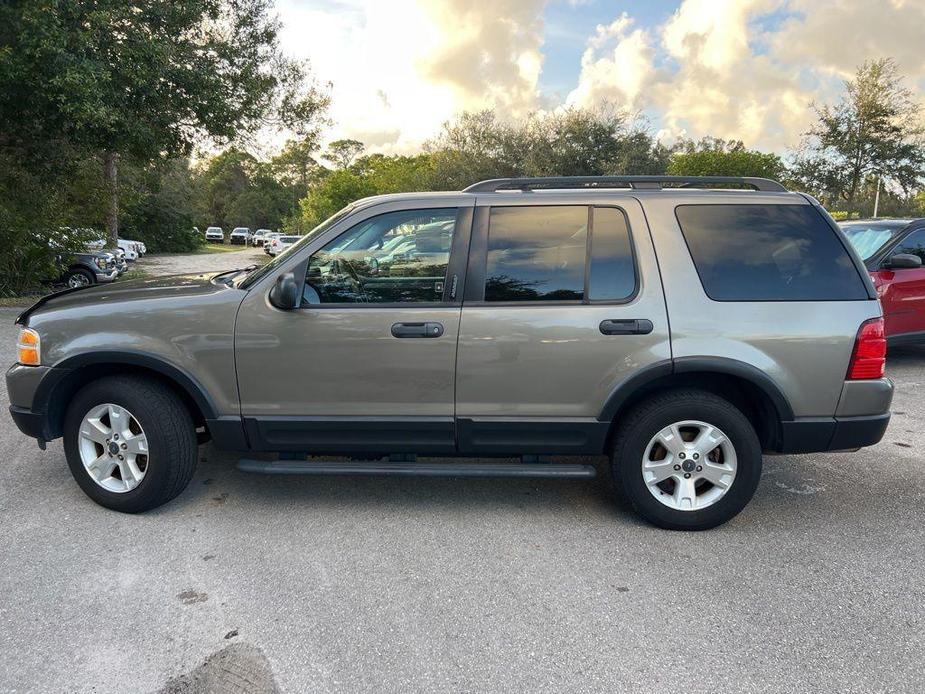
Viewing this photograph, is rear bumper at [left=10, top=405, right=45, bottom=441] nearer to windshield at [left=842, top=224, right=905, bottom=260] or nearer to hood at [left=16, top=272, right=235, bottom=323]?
hood at [left=16, top=272, right=235, bottom=323]

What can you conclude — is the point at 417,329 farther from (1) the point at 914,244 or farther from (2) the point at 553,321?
(1) the point at 914,244

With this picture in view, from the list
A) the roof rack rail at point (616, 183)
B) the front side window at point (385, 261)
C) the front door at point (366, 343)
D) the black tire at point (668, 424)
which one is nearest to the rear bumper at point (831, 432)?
the black tire at point (668, 424)

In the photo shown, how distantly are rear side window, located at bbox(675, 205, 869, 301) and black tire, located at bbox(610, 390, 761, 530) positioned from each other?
0.60m

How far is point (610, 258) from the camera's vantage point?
376 cm

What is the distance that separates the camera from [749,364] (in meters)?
3.65

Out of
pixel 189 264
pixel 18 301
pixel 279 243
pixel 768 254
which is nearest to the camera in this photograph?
pixel 768 254

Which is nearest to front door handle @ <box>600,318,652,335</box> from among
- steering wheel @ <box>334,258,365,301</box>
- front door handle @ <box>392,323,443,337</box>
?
front door handle @ <box>392,323,443,337</box>

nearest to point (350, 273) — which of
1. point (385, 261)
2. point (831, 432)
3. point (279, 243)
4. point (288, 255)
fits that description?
point (385, 261)

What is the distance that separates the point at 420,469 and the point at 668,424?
1.40 m

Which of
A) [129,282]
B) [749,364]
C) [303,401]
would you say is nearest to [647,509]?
[749,364]

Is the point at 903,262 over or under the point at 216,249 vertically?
under

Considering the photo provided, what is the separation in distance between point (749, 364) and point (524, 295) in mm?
1259

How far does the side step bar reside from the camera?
3.81 m

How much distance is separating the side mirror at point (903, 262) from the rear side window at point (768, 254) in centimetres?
464
